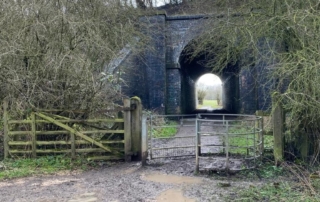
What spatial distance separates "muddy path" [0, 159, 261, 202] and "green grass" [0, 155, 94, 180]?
337mm

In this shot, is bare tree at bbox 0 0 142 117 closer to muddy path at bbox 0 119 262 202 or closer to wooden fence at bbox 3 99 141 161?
wooden fence at bbox 3 99 141 161

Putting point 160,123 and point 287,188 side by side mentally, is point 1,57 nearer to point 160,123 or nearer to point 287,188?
point 287,188

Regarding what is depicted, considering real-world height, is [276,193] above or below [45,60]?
below

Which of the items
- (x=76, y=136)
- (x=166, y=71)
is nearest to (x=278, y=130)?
(x=76, y=136)

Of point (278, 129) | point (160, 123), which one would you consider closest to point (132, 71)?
point (160, 123)

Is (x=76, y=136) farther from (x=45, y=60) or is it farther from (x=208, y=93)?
(x=208, y=93)

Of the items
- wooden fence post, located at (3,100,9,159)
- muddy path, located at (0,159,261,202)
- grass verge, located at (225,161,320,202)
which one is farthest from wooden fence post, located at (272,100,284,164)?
wooden fence post, located at (3,100,9,159)

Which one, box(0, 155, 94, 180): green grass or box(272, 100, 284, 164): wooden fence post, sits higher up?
box(272, 100, 284, 164): wooden fence post

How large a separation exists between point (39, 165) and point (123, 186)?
264cm

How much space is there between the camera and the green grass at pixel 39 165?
7.02 metres

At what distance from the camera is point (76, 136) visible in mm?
7973

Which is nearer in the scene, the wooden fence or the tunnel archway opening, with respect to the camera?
the wooden fence

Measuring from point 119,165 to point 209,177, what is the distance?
2.28m

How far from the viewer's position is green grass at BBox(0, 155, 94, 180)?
276 inches
